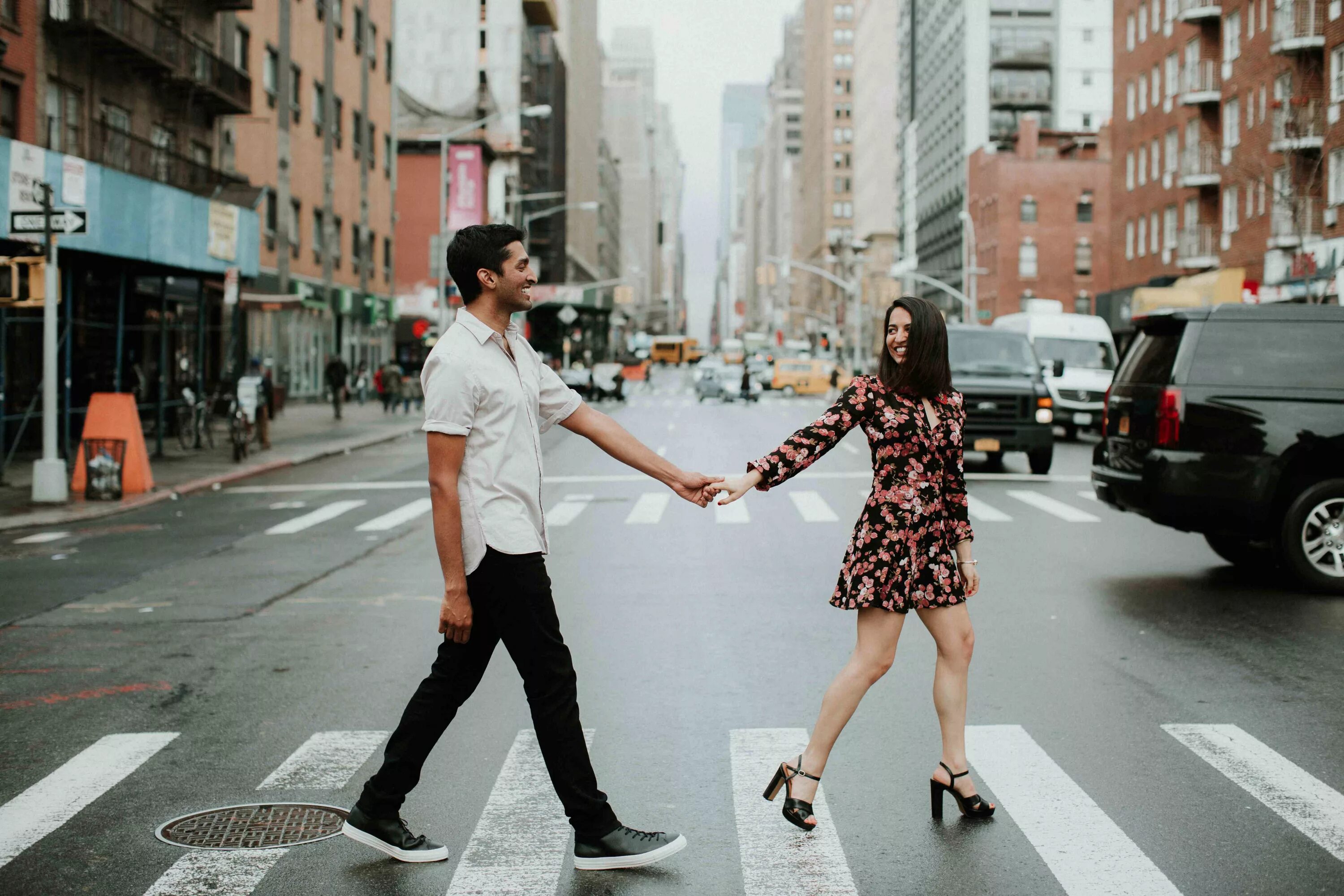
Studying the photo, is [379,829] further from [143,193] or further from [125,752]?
[143,193]

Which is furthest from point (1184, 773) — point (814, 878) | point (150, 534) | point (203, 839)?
point (150, 534)

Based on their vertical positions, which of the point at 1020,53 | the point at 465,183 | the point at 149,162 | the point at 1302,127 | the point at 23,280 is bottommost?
the point at 23,280

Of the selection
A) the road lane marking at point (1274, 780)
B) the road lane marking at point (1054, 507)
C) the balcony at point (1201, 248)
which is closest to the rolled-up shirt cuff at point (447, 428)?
the road lane marking at point (1274, 780)

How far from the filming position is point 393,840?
4.88 meters

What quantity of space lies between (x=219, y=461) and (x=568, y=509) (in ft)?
34.6

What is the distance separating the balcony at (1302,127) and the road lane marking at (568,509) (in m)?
29.0

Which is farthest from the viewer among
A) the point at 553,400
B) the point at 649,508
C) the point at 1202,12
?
the point at 1202,12

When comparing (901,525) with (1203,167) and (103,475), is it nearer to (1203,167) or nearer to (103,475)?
(103,475)

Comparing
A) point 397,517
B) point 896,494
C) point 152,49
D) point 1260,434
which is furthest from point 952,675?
point 152,49

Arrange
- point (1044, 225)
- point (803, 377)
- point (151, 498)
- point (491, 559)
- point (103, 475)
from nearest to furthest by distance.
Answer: point (491, 559)
point (103, 475)
point (151, 498)
point (803, 377)
point (1044, 225)

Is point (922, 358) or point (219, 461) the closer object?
point (922, 358)

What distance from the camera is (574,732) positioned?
4758 millimetres

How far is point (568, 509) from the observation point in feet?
56.4

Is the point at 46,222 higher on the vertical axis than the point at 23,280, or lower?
higher
